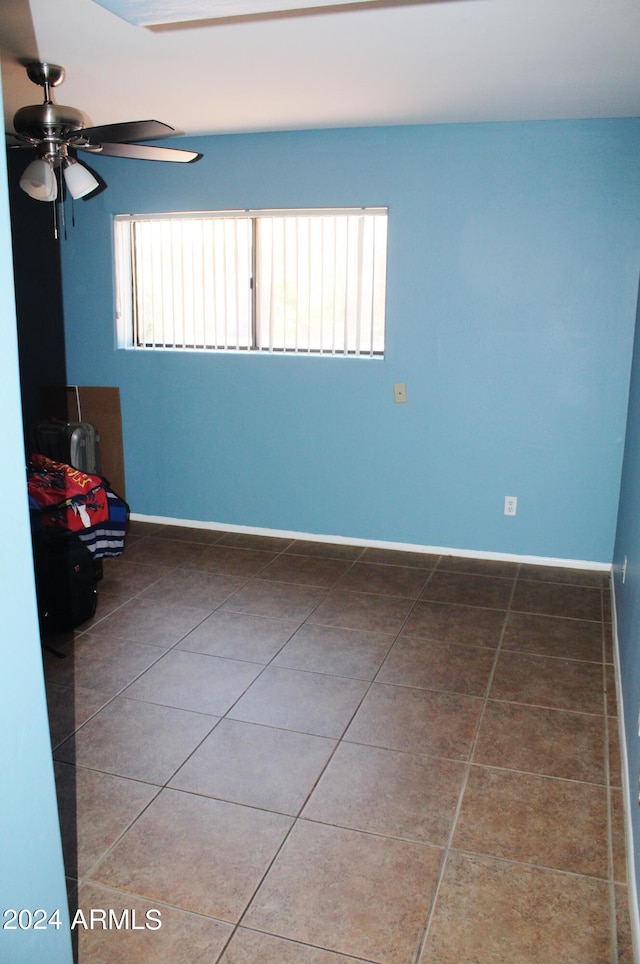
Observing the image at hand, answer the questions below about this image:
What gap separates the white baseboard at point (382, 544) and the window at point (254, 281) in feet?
3.64

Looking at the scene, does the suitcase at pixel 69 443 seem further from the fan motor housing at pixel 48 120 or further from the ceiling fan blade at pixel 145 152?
the fan motor housing at pixel 48 120

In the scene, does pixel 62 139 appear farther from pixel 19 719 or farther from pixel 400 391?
pixel 19 719

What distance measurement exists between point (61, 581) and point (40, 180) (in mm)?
1650

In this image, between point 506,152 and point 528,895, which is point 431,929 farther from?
point 506,152

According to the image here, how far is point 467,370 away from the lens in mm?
4164

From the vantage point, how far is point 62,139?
112 inches

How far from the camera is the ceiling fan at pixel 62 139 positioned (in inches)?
108

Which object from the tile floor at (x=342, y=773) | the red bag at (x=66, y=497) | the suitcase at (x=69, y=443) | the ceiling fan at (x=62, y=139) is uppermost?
the ceiling fan at (x=62, y=139)

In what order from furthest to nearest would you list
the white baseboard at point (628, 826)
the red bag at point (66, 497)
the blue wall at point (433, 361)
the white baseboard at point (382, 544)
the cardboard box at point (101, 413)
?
the cardboard box at point (101, 413)
the white baseboard at point (382, 544)
the blue wall at point (433, 361)
the red bag at point (66, 497)
the white baseboard at point (628, 826)

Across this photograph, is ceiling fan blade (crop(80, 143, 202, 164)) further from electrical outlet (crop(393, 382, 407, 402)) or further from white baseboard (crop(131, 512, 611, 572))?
white baseboard (crop(131, 512, 611, 572))

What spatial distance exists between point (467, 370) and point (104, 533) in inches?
83.1

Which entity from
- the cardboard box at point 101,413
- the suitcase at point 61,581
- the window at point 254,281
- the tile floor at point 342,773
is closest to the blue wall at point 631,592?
the tile floor at point 342,773

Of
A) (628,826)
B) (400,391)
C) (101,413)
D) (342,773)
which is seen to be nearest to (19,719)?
(342,773)

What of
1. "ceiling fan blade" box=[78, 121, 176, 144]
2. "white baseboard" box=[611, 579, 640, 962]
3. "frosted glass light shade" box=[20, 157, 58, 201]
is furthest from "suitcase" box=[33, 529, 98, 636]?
"white baseboard" box=[611, 579, 640, 962]
